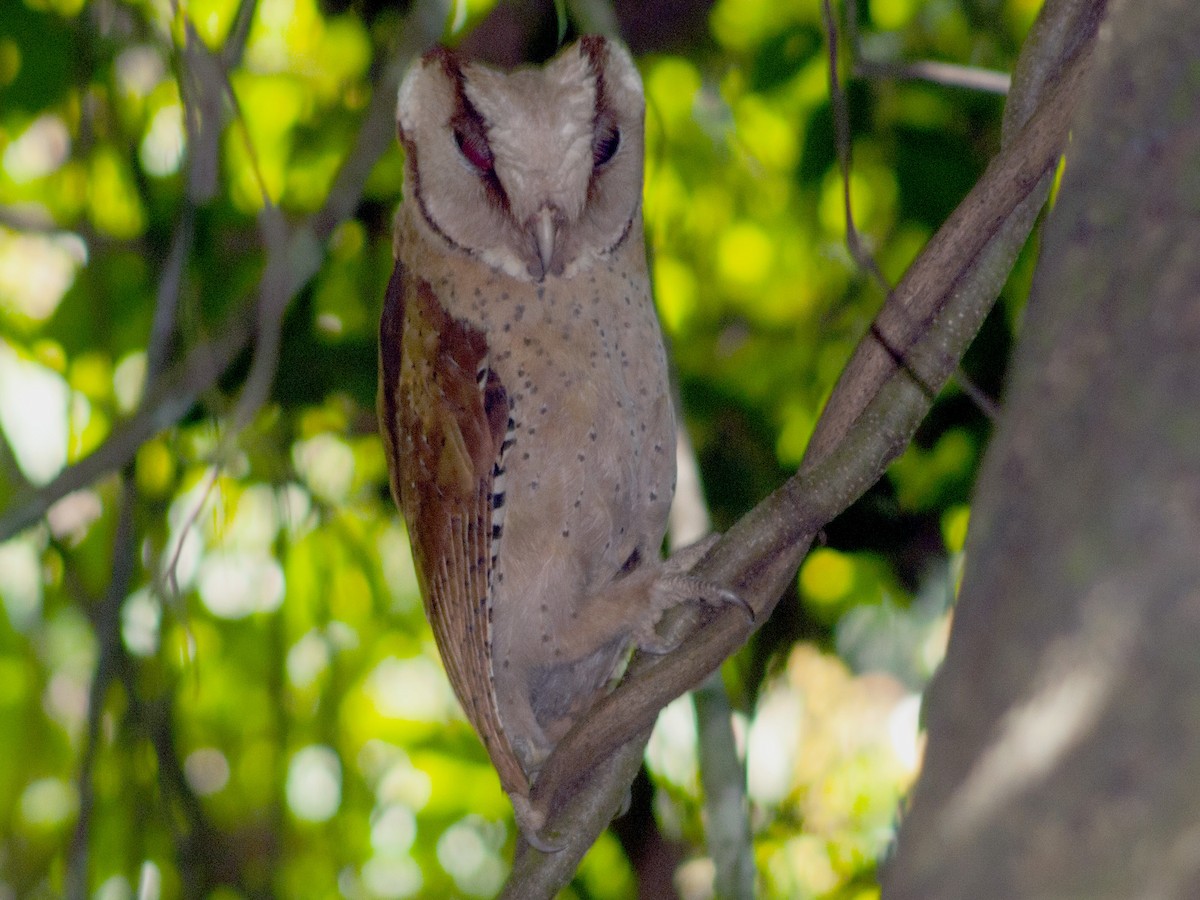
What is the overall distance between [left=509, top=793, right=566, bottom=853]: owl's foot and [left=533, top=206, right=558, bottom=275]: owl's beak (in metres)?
0.79

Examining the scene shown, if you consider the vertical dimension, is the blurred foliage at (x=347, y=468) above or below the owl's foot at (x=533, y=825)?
below

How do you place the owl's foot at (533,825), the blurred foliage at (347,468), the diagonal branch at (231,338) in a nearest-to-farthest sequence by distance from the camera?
the owl's foot at (533,825) < the diagonal branch at (231,338) < the blurred foliage at (347,468)

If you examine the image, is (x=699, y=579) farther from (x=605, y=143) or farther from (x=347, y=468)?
(x=347, y=468)

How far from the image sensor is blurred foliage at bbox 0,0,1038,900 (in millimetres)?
2912

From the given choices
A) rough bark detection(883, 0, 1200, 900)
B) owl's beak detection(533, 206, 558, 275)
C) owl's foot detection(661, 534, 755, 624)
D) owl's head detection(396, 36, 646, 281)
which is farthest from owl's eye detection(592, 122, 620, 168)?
rough bark detection(883, 0, 1200, 900)

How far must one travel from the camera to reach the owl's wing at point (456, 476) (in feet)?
6.61

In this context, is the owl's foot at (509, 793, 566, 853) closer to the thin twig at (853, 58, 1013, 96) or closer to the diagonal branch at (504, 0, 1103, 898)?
the diagonal branch at (504, 0, 1103, 898)

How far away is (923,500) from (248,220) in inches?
70.2

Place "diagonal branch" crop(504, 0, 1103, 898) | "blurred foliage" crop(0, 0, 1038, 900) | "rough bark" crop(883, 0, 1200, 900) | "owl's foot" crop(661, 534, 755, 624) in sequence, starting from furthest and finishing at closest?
"blurred foliage" crop(0, 0, 1038, 900) < "owl's foot" crop(661, 534, 755, 624) < "diagonal branch" crop(504, 0, 1103, 898) < "rough bark" crop(883, 0, 1200, 900)

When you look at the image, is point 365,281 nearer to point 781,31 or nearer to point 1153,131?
point 781,31

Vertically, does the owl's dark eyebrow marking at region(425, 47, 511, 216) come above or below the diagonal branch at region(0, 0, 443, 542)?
above

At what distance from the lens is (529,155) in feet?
6.22

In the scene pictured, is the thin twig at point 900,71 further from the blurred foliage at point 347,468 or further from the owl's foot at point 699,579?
the owl's foot at point 699,579

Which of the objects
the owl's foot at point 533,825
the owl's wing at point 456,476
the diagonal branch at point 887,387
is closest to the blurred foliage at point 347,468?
the owl's wing at point 456,476
